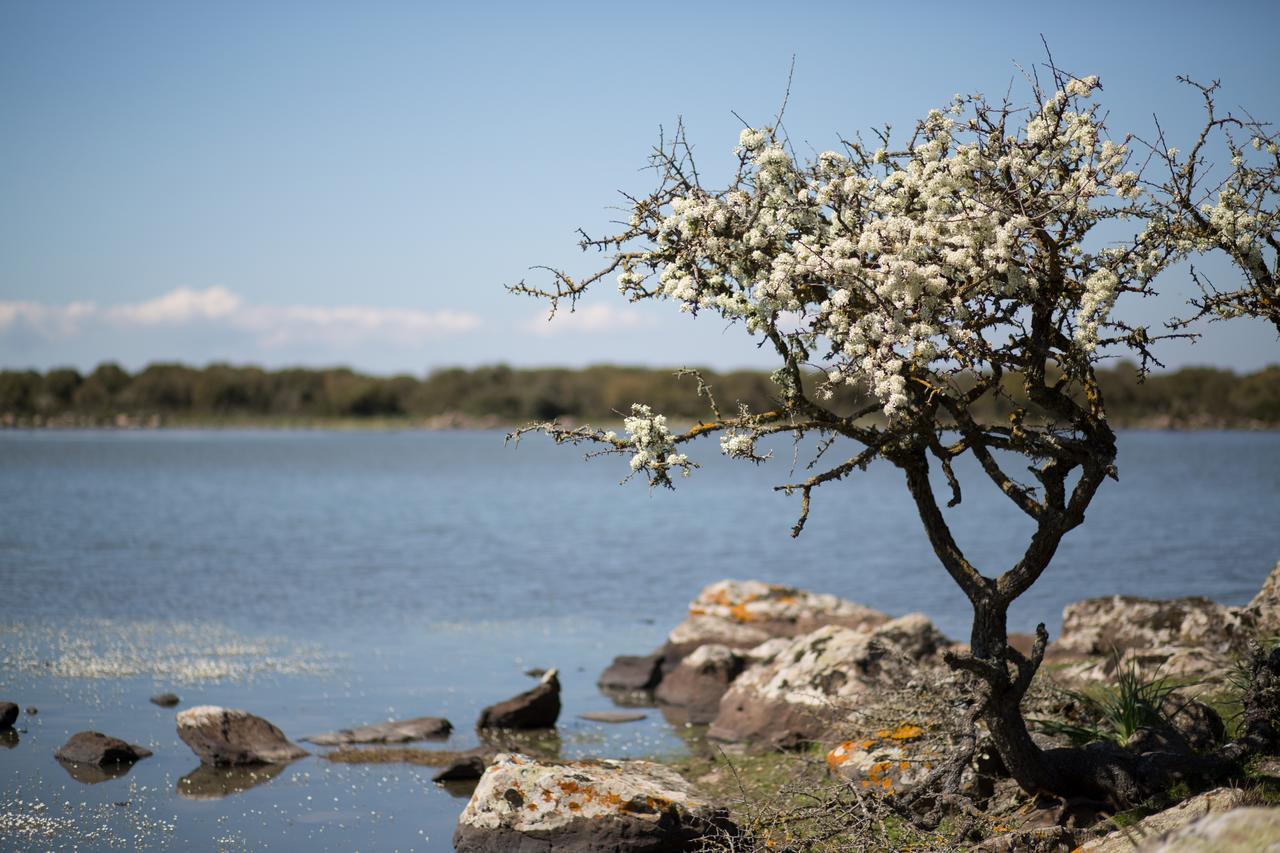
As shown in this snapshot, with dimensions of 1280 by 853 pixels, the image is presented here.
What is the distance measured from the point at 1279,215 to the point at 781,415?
14.2 feet

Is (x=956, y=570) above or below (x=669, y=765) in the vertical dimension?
above

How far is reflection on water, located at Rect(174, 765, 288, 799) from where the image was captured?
539 inches

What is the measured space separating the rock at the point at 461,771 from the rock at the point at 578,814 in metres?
2.75

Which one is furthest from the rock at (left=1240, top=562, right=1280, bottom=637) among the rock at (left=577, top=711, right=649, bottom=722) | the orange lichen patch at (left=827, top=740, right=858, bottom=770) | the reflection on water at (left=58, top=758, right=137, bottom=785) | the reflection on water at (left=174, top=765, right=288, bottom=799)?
the reflection on water at (left=58, top=758, right=137, bottom=785)

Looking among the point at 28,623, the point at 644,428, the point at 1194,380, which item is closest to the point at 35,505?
the point at 28,623

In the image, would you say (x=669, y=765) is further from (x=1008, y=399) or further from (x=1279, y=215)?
(x=1279, y=215)

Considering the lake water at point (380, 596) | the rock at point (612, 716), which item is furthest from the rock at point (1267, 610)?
the rock at point (612, 716)

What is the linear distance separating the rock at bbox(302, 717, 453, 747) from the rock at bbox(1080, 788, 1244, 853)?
31.3 ft

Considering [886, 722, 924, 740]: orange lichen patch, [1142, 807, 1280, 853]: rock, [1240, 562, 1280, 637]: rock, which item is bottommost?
[886, 722, 924, 740]: orange lichen patch

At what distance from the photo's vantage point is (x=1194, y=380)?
476 ft

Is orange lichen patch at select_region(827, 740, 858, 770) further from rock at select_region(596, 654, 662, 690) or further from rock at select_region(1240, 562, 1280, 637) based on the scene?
rock at select_region(596, 654, 662, 690)

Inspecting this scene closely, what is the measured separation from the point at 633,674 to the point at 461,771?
606 centimetres

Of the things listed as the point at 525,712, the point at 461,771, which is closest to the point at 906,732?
the point at 461,771

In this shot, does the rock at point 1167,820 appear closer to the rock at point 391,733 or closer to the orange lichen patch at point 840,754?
the orange lichen patch at point 840,754
